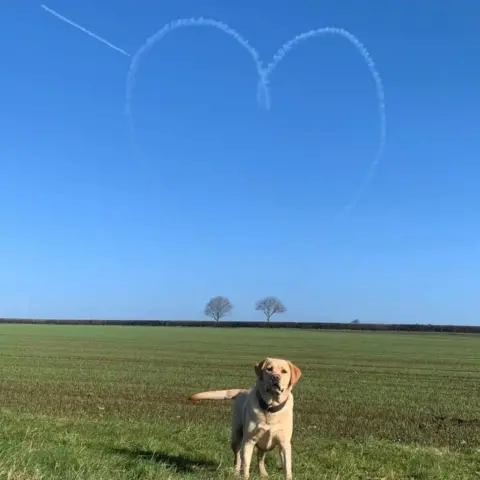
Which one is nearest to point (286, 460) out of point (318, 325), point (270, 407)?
point (270, 407)

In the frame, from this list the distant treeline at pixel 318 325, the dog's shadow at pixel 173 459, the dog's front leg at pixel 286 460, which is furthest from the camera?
the distant treeline at pixel 318 325

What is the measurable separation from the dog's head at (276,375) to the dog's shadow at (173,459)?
4.84ft

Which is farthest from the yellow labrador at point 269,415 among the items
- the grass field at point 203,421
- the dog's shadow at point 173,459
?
the dog's shadow at point 173,459

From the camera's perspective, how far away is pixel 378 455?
10039 mm

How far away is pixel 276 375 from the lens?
766 cm

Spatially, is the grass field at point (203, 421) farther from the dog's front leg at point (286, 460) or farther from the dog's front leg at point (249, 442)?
the dog's front leg at point (286, 460)

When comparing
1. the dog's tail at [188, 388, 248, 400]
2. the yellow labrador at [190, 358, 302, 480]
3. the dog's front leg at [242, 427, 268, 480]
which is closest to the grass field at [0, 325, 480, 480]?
the dog's front leg at [242, 427, 268, 480]

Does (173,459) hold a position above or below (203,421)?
above

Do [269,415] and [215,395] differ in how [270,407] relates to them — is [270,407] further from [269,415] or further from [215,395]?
[215,395]

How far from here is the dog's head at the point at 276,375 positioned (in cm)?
766

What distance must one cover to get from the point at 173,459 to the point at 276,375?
2263 mm

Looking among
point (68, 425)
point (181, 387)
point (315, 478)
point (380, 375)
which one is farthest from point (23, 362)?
point (315, 478)

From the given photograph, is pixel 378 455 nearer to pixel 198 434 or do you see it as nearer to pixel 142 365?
pixel 198 434

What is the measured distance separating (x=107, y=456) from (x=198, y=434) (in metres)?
3.89
